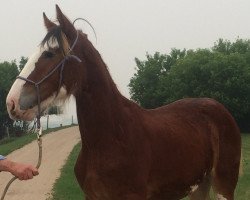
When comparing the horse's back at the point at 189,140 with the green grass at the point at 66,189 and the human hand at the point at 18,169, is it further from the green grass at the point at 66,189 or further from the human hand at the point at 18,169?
Answer: the green grass at the point at 66,189

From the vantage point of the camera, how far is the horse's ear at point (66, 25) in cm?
386

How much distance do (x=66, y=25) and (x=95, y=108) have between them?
2.41 ft

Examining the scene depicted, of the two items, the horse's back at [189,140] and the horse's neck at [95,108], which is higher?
the horse's neck at [95,108]

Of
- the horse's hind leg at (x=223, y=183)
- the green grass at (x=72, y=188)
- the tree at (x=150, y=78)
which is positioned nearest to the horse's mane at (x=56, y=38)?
the horse's hind leg at (x=223, y=183)

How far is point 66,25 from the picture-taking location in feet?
12.8

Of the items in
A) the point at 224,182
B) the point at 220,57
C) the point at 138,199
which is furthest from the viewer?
the point at 220,57

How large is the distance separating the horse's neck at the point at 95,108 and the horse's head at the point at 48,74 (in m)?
0.16

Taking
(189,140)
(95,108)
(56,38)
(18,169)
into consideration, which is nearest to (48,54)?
(56,38)

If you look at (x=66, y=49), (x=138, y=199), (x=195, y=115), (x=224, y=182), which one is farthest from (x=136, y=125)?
(x=224, y=182)

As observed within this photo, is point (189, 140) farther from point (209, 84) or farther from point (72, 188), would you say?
point (209, 84)

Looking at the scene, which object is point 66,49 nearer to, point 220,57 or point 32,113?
point 32,113

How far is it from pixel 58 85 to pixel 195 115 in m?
2.06

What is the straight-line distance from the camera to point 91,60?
4.05 metres

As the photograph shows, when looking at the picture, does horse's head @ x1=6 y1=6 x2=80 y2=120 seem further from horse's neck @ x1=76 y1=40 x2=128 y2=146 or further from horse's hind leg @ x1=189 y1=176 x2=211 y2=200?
horse's hind leg @ x1=189 y1=176 x2=211 y2=200
